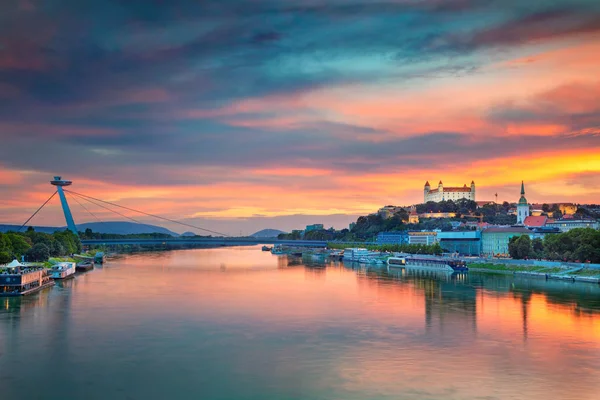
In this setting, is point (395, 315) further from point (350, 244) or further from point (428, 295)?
point (350, 244)

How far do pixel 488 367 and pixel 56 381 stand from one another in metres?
10.7

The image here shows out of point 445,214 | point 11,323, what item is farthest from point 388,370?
point 445,214

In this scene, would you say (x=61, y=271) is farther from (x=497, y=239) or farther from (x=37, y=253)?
(x=497, y=239)

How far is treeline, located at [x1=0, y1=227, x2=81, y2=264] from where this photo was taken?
128 ft

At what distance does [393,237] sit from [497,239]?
30385mm

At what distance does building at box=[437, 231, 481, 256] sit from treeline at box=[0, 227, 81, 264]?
44.6 m

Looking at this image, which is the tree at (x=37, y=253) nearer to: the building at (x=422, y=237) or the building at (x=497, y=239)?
the building at (x=497, y=239)

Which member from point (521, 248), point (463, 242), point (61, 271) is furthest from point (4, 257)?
point (463, 242)

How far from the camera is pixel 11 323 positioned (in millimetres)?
21344

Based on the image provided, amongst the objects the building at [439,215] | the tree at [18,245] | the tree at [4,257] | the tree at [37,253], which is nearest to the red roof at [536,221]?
the building at [439,215]

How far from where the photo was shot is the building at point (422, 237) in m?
92.6

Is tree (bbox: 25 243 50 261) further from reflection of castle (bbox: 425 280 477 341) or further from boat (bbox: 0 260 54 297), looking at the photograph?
reflection of castle (bbox: 425 280 477 341)

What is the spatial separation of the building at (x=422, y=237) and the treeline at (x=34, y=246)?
174 ft

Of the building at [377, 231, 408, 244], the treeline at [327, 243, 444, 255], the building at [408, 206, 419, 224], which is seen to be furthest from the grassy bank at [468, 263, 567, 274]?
the building at [408, 206, 419, 224]
